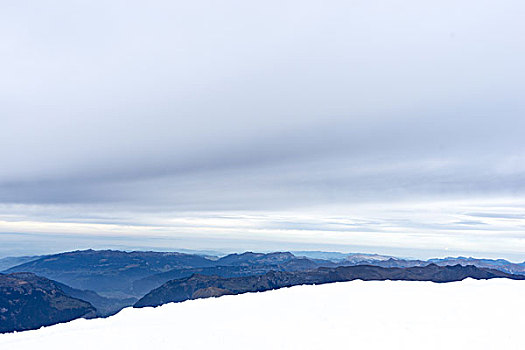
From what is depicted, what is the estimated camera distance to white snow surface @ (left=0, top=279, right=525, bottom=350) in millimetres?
17641

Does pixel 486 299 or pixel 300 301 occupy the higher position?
pixel 486 299

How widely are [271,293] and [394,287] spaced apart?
973 cm

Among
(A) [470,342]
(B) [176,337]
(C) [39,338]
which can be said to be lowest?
(C) [39,338]

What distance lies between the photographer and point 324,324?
19719 millimetres

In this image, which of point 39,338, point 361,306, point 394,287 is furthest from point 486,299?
point 39,338

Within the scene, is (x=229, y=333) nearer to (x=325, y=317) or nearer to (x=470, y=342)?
(x=325, y=317)

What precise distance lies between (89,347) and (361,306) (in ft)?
51.9

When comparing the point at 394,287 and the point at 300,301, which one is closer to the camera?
the point at 300,301

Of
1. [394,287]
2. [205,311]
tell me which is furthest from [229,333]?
[394,287]

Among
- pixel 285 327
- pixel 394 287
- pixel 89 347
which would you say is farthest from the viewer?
pixel 394 287

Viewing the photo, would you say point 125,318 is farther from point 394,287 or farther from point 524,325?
point 524,325

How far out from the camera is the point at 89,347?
1825 centimetres

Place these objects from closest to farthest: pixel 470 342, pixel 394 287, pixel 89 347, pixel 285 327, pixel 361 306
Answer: pixel 470 342, pixel 89 347, pixel 285 327, pixel 361 306, pixel 394 287

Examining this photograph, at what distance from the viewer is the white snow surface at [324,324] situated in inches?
695
